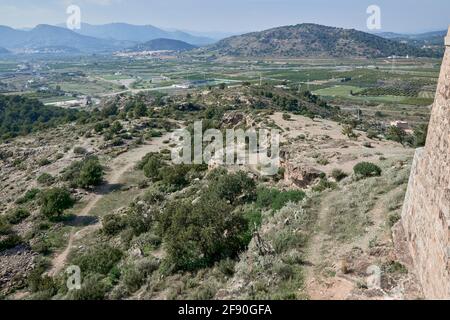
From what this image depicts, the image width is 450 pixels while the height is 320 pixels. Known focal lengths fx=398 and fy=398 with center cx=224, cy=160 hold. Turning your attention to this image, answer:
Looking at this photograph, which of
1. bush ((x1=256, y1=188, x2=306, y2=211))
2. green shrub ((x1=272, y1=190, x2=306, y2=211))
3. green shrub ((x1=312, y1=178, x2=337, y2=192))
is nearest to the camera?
green shrub ((x1=272, y1=190, x2=306, y2=211))

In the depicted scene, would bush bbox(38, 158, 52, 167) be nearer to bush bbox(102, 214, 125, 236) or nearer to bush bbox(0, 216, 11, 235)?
bush bbox(0, 216, 11, 235)

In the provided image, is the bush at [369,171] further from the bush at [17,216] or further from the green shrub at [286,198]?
the bush at [17,216]

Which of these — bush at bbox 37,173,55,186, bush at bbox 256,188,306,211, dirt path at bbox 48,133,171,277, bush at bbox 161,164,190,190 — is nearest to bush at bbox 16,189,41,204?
bush at bbox 37,173,55,186

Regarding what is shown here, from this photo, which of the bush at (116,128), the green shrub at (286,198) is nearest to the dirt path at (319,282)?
the green shrub at (286,198)

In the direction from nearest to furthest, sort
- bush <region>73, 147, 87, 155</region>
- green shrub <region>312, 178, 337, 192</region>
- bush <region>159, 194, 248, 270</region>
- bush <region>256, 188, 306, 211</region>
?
1. bush <region>159, 194, 248, 270</region>
2. bush <region>256, 188, 306, 211</region>
3. green shrub <region>312, 178, 337, 192</region>
4. bush <region>73, 147, 87, 155</region>

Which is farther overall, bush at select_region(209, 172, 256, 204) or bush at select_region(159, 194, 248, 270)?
bush at select_region(209, 172, 256, 204)
